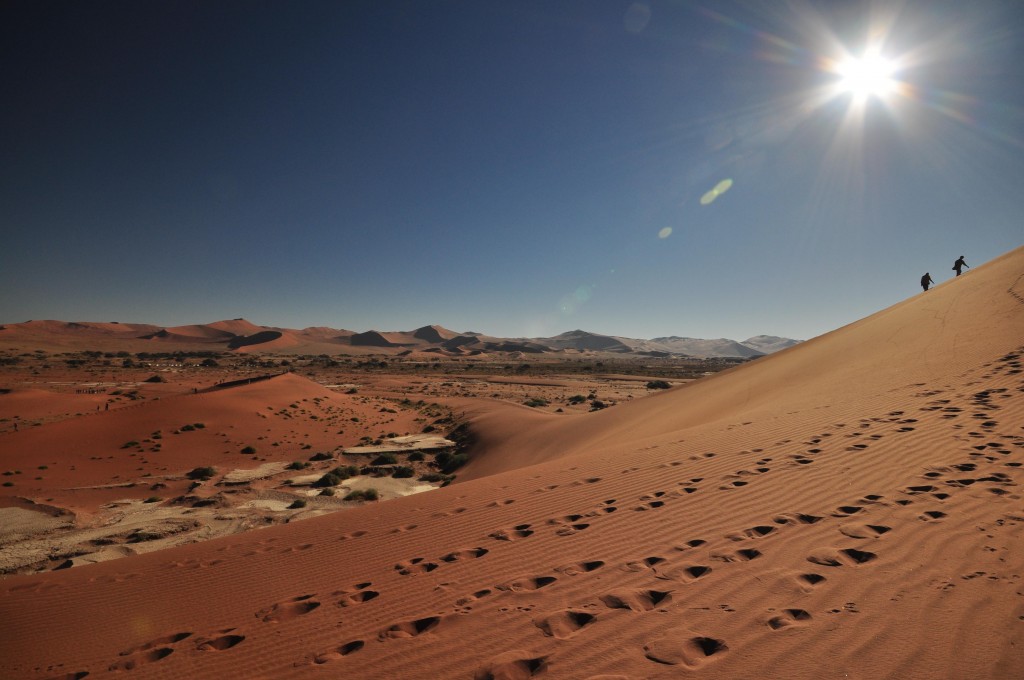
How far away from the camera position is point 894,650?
89.8 inches

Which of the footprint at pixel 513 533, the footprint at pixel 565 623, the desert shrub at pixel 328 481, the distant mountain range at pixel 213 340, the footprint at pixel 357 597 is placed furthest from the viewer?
the distant mountain range at pixel 213 340

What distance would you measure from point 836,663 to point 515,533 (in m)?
3.21

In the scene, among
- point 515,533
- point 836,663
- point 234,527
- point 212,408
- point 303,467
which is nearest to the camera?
point 836,663

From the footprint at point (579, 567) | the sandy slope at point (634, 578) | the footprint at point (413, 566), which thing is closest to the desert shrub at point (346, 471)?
the sandy slope at point (634, 578)

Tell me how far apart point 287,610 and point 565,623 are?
2.63 m

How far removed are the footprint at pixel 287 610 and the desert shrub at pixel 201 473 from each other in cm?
1247

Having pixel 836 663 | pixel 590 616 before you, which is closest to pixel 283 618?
pixel 590 616

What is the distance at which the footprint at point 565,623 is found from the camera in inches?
112

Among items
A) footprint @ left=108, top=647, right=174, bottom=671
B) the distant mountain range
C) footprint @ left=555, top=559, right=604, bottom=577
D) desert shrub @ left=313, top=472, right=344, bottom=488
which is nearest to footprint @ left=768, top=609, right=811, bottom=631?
footprint @ left=555, top=559, right=604, bottom=577

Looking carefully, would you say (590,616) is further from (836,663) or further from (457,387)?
(457,387)

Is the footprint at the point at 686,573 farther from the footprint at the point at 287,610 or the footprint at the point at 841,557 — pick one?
the footprint at the point at 287,610

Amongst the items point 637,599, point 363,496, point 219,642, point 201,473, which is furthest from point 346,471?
point 637,599

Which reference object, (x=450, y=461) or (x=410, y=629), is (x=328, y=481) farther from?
(x=410, y=629)

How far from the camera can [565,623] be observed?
296 cm
